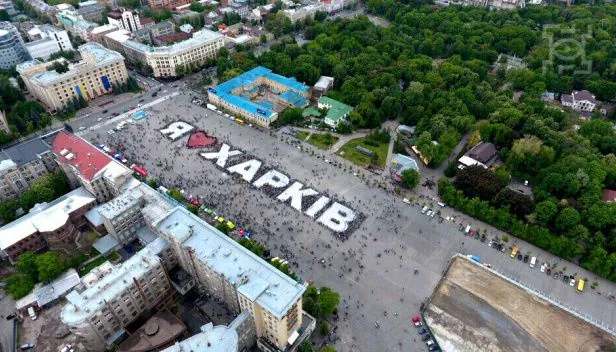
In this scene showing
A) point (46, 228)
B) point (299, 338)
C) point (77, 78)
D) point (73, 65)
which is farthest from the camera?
point (73, 65)

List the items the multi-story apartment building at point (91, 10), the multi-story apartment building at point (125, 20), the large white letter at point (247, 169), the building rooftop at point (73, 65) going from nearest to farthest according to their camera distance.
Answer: the large white letter at point (247, 169)
the building rooftop at point (73, 65)
the multi-story apartment building at point (125, 20)
the multi-story apartment building at point (91, 10)

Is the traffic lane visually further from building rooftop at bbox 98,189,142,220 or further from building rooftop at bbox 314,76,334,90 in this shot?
building rooftop at bbox 98,189,142,220

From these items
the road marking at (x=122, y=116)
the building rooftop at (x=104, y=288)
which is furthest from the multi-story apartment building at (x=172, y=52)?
the building rooftop at (x=104, y=288)

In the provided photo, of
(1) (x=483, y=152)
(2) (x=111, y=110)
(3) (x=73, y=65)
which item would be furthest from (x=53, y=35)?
(1) (x=483, y=152)

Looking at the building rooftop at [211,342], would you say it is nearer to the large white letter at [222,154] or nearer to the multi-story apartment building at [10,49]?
the large white letter at [222,154]

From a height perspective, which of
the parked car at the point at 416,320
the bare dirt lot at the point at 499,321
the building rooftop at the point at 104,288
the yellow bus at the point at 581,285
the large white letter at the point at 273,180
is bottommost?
the parked car at the point at 416,320

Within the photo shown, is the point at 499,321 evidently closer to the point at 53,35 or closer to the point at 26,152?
the point at 26,152

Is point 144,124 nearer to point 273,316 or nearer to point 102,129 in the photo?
point 102,129
